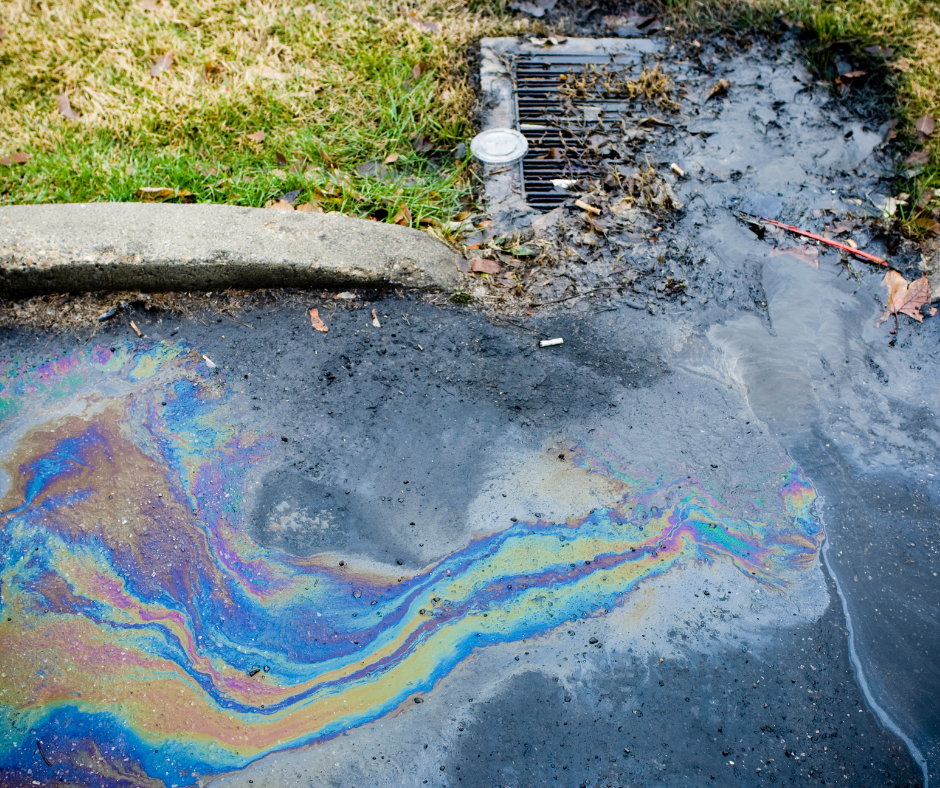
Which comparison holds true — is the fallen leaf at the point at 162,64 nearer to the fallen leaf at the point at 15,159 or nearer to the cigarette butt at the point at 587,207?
the fallen leaf at the point at 15,159

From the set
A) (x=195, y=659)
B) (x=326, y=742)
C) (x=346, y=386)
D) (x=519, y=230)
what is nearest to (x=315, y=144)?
(x=519, y=230)

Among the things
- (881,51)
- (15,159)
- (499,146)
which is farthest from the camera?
(881,51)

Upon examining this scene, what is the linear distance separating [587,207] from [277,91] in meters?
1.65

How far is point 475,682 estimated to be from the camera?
1901mm

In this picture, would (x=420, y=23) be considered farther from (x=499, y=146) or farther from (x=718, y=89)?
(x=718, y=89)

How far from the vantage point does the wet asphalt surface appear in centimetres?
180

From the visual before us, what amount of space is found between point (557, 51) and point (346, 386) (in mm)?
2374

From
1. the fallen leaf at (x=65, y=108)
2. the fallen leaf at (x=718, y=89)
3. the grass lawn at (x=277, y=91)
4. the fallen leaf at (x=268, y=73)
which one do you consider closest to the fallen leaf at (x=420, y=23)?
→ the grass lawn at (x=277, y=91)

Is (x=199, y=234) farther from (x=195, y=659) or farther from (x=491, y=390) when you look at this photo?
(x=195, y=659)

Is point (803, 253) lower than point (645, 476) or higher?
higher

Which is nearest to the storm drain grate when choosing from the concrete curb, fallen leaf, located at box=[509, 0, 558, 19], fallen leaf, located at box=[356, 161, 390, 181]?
fallen leaf, located at box=[509, 0, 558, 19]

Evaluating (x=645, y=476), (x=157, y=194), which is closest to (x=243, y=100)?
(x=157, y=194)

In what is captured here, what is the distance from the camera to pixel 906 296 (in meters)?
2.72

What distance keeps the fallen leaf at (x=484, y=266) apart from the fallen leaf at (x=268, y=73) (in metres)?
1.55
